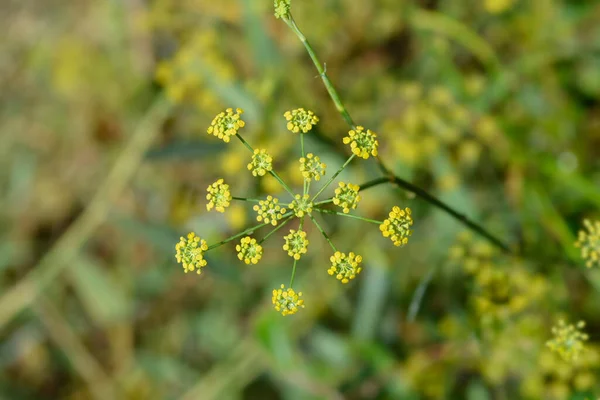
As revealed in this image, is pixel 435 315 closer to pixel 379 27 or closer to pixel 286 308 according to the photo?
pixel 286 308

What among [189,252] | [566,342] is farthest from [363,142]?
[566,342]

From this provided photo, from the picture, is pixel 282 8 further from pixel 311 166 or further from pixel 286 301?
pixel 286 301

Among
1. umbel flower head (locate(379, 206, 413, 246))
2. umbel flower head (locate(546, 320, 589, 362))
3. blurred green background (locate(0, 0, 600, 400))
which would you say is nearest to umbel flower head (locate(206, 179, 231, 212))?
umbel flower head (locate(379, 206, 413, 246))

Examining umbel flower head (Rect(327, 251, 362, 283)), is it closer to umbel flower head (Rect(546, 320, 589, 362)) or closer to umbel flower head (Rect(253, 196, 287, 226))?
umbel flower head (Rect(253, 196, 287, 226))

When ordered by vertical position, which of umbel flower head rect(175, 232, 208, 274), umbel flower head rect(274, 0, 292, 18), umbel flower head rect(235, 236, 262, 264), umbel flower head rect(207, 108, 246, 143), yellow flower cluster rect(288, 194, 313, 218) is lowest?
umbel flower head rect(175, 232, 208, 274)

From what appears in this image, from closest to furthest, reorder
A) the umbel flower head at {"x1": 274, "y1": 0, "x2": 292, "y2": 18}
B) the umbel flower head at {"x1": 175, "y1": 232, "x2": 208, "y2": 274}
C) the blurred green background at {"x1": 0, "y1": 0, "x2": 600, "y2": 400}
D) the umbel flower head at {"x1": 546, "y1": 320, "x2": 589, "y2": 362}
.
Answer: the umbel flower head at {"x1": 274, "y1": 0, "x2": 292, "y2": 18}, the umbel flower head at {"x1": 175, "y1": 232, "x2": 208, "y2": 274}, the umbel flower head at {"x1": 546, "y1": 320, "x2": 589, "y2": 362}, the blurred green background at {"x1": 0, "y1": 0, "x2": 600, "y2": 400}
